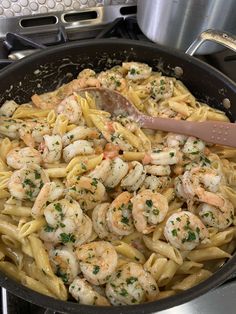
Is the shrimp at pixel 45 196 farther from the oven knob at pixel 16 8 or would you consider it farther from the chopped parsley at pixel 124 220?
the oven knob at pixel 16 8

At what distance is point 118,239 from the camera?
1.06 m

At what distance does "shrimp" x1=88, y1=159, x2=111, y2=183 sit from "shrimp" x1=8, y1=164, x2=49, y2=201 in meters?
0.12

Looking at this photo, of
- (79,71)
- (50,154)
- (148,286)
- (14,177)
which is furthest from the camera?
(79,71)

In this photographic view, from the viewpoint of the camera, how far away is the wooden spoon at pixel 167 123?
3.83ft

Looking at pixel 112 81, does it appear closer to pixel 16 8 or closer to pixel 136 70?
pixel 136 70

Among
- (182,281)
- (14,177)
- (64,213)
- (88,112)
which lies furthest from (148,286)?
(88,112)

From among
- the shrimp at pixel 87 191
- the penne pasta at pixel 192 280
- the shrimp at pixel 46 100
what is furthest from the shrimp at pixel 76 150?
the penne pasta at pixel 192 280

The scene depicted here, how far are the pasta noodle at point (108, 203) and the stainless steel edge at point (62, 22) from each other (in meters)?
0.39

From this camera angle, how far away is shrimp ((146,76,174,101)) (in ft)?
4.38

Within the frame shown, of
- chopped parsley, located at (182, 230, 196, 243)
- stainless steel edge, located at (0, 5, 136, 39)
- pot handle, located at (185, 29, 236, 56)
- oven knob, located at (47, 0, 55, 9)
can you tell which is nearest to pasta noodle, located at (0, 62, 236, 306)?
chopped parsley, located at (182, 230, 196, 243)

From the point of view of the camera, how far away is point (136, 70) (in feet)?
4.43

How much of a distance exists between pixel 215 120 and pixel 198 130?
126 mm

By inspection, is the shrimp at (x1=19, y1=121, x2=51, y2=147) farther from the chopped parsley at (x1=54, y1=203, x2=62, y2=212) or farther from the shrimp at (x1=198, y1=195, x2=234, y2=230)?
the shrimp at (x1=198, y1=195, x2=234, y2=230)

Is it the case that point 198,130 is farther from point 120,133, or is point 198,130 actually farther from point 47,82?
point 47,82
